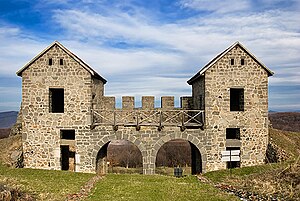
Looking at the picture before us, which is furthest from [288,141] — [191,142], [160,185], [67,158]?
[67,158]

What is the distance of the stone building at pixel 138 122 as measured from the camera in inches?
797

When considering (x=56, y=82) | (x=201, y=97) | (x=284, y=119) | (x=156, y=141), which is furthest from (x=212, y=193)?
(x=284, y=119)

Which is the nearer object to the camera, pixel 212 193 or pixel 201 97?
pixel 212 193

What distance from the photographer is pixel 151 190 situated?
43.9 ft

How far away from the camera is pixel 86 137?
66.6 feet

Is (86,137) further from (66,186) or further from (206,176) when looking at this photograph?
(206,176)

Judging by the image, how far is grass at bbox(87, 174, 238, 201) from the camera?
1203 centimetres

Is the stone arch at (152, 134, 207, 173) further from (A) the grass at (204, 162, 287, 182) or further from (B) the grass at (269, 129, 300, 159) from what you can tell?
(B) the grass at (269, 129, 300, 159)

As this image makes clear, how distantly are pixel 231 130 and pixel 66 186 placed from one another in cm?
1296

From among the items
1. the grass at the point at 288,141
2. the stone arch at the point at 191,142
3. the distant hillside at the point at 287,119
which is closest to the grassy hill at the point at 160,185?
the stone arch at the point at 191,142

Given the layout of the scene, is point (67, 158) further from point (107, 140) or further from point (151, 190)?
point (151, 190)

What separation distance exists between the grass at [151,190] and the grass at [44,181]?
1.13 metres

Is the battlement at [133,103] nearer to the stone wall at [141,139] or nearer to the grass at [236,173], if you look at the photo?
the stone wall at [141,139]

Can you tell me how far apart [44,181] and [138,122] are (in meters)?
6.98
